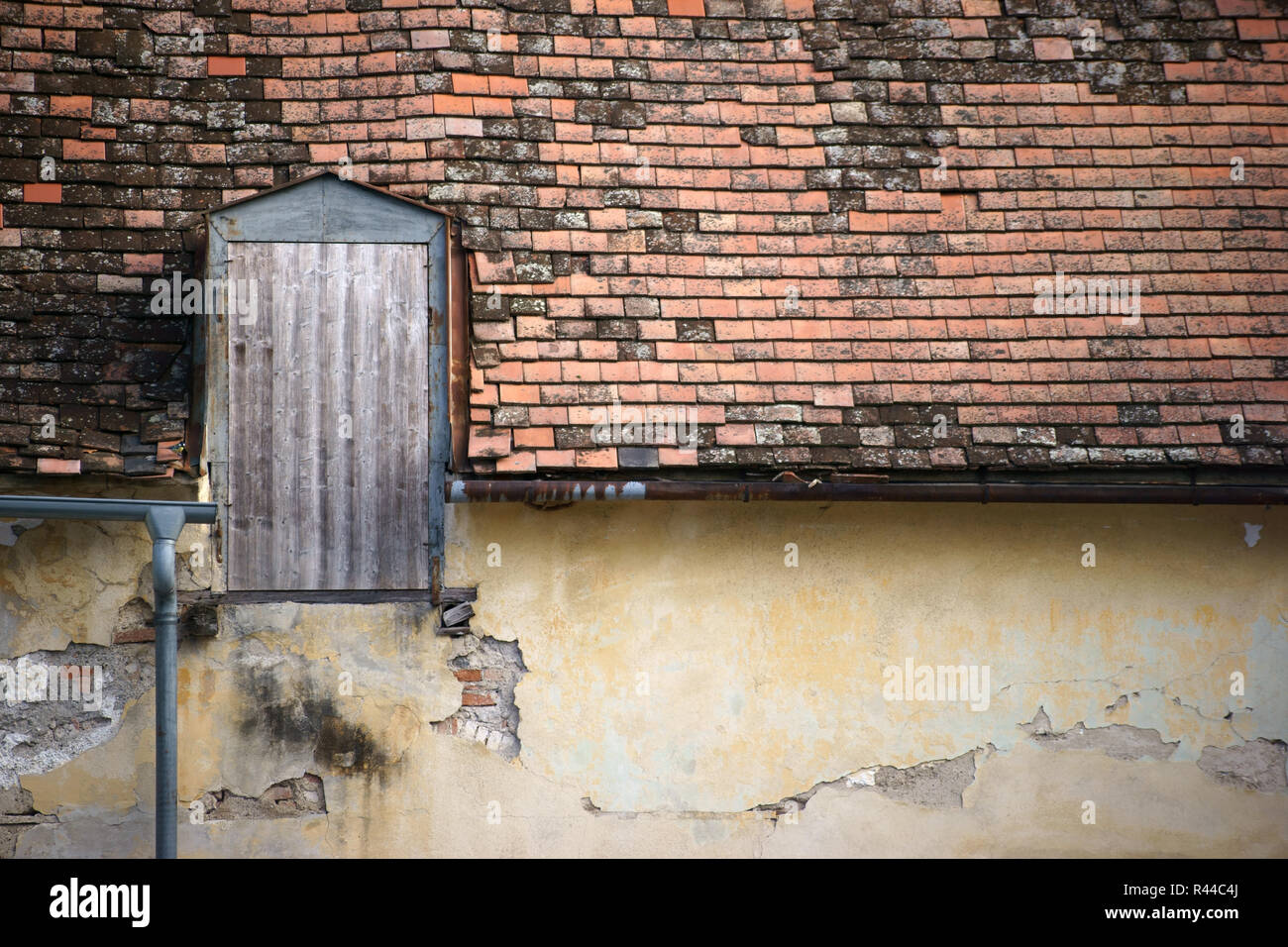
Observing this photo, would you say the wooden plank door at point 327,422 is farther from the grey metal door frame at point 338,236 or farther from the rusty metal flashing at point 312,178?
the rusty metal flashing at point 312,178

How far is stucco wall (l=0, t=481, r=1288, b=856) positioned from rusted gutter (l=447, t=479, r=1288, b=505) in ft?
0.78

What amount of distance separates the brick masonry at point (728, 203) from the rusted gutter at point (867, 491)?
0.12m

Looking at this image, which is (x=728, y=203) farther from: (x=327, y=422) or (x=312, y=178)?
(x=327, y=422)

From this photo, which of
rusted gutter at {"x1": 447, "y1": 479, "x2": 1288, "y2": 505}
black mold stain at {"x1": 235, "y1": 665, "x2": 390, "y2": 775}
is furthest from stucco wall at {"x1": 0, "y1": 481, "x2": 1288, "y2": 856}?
rusted gutter at {"x1": 447, "y1": 479, "x2": 1288, "y2": 505}

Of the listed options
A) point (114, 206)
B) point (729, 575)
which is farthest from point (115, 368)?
point (729, 575)

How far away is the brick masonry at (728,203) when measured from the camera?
6.33m

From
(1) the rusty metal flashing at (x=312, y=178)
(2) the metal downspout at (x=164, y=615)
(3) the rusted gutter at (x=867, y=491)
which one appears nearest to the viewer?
(2) the metal downspout at (x=164, y=615)

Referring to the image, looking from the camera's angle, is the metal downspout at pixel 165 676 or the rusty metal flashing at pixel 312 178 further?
the rusty metal flashing at pixel 312 178

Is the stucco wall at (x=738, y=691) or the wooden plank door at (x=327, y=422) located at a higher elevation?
the wooden plank door at (x=327, y=422)

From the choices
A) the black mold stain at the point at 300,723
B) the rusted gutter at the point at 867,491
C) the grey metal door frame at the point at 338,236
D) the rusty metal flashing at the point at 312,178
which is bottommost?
the black mold stain at the point at 300,723

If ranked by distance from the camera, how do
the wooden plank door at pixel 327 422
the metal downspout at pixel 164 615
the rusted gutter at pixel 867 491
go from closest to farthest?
the metal downspout at pixel 164 615
the rusted gutter at pixel 867 491
the wooden plank door at pixel 327 422

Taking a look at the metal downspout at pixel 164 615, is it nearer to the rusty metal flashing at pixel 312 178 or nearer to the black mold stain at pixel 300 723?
the black mold stain at pixel 300 723

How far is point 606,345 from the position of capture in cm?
643

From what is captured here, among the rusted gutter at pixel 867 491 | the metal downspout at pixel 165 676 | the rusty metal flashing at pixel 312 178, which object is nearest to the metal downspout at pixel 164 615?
the metal downspout at pixel 165 676
